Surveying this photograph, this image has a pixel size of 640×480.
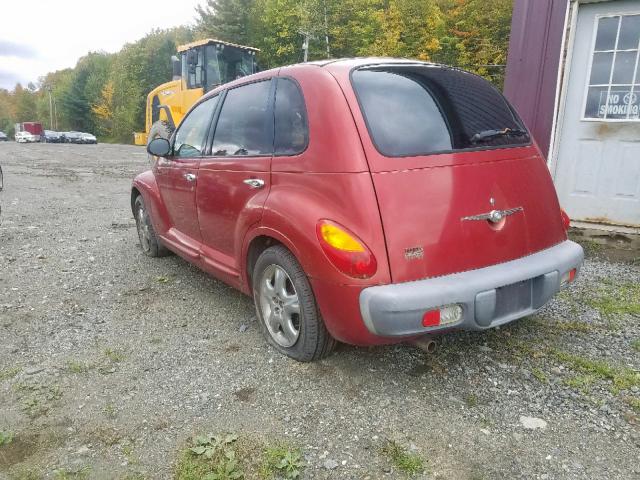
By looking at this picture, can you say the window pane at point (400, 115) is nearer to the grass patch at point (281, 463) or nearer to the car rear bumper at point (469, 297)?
the car rear bumper at point (469, 297)

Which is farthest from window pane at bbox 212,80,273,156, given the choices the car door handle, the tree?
the tree

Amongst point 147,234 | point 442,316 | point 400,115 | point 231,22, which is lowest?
point 147,234

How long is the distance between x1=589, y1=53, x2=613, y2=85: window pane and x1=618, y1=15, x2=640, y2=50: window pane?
0.16m

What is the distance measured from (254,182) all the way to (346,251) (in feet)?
3.16

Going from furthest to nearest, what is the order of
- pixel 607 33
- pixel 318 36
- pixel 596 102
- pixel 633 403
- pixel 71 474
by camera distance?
pixel 318 36, pixel 596 102, pixel 607 33, pixel 633 403, pixel 71 474

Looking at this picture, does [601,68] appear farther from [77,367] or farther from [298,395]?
[77,367]

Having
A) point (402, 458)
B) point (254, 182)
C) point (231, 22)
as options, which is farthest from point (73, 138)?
point (402, 458)

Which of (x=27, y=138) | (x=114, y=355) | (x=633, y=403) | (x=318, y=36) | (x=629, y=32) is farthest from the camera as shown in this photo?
(x=27, y=138)

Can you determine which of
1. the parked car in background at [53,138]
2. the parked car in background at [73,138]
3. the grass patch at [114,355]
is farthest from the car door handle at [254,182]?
the parked car in background at [53,138]

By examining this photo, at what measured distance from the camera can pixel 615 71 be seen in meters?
5.34

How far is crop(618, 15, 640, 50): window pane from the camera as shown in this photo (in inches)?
203

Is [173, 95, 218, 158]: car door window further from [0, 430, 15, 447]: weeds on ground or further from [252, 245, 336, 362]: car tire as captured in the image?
[0, 430, 15, 447]: weeds on ground

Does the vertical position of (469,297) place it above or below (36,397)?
above

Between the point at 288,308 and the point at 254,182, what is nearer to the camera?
the point at 288,308
